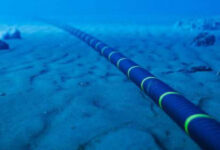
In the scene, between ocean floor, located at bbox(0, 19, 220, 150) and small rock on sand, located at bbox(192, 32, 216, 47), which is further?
small rock on sand, located at bbox(192, 32, 216, 47)

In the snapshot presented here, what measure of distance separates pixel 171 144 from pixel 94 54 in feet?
12.9

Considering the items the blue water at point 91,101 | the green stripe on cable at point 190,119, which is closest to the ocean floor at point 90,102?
the blue water at point 91,101

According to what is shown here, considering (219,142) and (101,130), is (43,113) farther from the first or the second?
(219,142)

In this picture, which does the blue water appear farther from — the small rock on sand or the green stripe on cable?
the small rock on sand

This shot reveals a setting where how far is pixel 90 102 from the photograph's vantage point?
3.00m

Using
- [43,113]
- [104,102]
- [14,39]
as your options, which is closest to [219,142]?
[104,102]

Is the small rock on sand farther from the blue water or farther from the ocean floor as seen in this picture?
the ocean floor

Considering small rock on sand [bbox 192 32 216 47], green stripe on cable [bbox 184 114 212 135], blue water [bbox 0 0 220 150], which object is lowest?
green stripe on cable [bbox 184 114 212 135]

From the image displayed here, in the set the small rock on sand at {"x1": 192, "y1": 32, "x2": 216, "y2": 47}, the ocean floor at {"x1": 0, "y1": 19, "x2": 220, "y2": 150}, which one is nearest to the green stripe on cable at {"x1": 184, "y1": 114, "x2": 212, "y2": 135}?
the ocean floor at {"x1": 0, "y1": 19, "x2": 220, "y2": 150}

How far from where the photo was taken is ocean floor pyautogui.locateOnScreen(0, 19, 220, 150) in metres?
2.22

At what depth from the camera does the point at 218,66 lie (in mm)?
4617

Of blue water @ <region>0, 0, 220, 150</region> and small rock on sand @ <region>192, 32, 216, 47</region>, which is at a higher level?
small rock on sand @ <region>192, 32, 216, 47</region>

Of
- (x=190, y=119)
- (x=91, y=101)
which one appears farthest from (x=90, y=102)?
(x=190, y=119)

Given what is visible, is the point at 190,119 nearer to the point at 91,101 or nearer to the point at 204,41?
the point at 91,101
